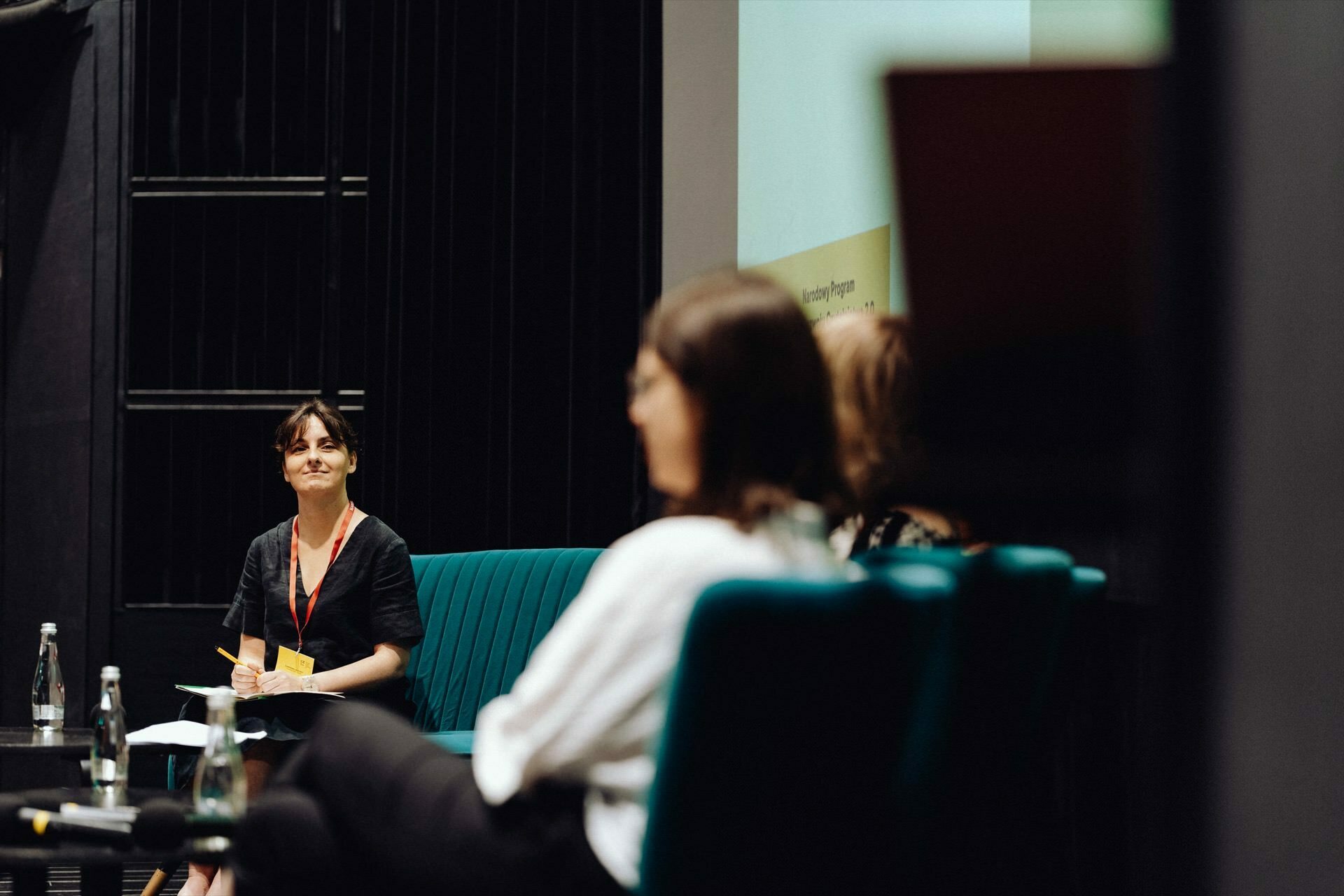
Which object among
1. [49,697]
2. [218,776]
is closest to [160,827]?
[218,776]

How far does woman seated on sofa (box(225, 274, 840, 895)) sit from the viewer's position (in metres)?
1.33

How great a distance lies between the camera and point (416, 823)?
4.60ft

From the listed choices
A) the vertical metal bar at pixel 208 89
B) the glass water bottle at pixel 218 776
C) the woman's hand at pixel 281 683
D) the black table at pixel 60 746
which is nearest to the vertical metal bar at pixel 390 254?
the vertical metal bar at pixel 208 89

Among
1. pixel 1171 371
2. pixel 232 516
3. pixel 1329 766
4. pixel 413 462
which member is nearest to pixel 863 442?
pixel 1171 371

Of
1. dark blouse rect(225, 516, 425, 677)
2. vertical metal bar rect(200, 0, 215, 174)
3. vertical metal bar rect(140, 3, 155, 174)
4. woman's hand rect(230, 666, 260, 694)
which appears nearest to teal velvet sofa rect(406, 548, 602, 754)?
dark blouse rect(225, 516, 425, 677)

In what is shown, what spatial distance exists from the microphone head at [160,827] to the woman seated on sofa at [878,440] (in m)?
1.01

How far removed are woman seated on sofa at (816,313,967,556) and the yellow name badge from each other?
158cm

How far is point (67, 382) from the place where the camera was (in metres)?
4.57

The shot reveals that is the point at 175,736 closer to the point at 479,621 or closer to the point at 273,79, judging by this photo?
the point at 479,621

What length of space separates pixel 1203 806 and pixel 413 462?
287 centimetres

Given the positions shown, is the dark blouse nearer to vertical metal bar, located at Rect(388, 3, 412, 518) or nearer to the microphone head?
vertical metal bar, located at Rect(388, 3, 412, 518)

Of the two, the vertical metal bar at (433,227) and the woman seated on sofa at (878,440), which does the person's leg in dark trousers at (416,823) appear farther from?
the vertical metal bar at (433,227)

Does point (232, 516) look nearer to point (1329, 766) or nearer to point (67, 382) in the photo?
point (67, 382)

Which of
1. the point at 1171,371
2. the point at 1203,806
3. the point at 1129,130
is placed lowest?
the point at 1203,806
